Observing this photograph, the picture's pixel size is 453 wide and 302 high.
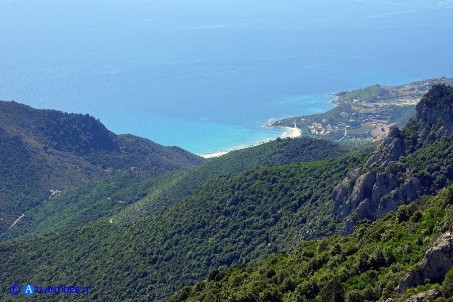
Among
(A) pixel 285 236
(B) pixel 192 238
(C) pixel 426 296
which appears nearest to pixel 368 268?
(C) pixel 426 296

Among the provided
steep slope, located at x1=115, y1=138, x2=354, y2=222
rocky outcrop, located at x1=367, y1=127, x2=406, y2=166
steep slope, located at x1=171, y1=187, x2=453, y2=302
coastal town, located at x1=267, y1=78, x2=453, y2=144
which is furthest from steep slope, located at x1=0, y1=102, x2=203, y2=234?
steep slope, located at x1=171, y1=187, x2=453, y2=302

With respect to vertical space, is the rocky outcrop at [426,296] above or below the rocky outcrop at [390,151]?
below

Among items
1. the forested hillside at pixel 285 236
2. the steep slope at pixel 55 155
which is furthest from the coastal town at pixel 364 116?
the forested hillside at pixel 285 236

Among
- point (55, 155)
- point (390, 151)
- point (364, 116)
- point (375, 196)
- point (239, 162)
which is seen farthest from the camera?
point (364, 116)

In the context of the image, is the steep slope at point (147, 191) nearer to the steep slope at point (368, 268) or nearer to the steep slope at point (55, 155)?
the steep slope at point (55, 155)

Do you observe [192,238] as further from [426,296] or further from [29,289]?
[426,296]

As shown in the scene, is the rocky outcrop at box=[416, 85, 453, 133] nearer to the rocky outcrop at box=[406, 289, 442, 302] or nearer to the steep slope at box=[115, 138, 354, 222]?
the steep slope at box=[115, 138, 354, 222]

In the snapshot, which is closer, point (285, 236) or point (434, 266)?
point (434, 266)
